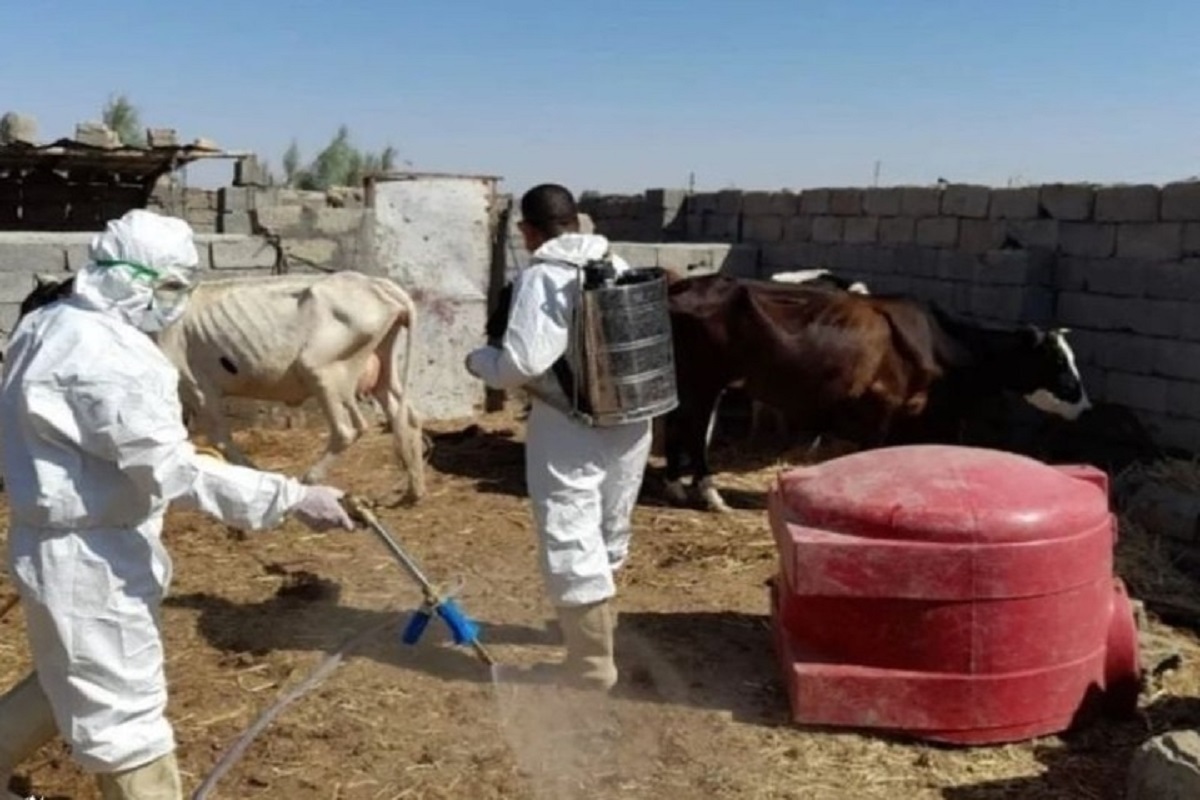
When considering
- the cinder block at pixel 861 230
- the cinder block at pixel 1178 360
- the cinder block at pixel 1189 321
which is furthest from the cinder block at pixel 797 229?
the cinder block at pixel 1189 321

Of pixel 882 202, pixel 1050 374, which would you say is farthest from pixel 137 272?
pixel 882 202

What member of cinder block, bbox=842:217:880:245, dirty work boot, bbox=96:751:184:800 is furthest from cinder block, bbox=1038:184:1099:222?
dirty work boot, bbox=96:751:184:800

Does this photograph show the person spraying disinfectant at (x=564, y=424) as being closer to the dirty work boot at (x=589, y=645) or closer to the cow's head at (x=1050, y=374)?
the dirty work boot at (x=589, y=645)

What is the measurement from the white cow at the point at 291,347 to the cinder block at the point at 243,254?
1531 mm

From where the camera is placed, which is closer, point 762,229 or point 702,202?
point 762,229

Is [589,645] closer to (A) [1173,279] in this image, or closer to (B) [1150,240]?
(A) [1173,279]

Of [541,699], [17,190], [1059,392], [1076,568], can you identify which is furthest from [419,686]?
[17,190]

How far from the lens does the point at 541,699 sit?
488cm

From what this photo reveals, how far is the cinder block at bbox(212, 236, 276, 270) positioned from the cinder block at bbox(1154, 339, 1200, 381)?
5882 mm

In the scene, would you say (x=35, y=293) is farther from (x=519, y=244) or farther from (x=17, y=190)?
(x=17, y=190)

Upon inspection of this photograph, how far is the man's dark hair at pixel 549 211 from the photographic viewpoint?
15.8ft

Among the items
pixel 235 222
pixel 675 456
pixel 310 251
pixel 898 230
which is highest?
pixel 898 230

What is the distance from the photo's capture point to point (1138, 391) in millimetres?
8461

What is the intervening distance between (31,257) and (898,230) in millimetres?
6252
